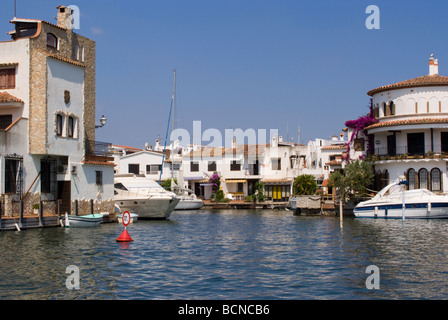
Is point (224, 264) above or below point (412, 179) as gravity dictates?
below

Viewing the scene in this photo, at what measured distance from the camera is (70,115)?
126 ft

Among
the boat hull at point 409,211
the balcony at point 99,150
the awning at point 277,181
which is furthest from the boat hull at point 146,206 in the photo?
the awning at point 277,181

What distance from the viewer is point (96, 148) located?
141 ft

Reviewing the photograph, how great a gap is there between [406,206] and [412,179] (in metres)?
8.02

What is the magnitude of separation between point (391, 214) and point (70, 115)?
2696cm

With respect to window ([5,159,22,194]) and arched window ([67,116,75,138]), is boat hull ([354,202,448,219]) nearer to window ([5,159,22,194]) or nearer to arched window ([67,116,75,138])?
arched window ([67,116,75,138])

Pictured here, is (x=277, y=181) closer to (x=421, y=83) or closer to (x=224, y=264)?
(x=421, y=83)

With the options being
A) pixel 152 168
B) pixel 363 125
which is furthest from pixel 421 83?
pixel 152 168

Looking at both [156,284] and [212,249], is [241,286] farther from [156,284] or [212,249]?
[212,249]

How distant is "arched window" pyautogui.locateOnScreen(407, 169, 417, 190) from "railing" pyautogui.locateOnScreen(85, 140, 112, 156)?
28582 mm

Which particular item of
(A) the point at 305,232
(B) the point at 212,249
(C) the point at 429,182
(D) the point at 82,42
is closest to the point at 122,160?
(D) the point at 82,42

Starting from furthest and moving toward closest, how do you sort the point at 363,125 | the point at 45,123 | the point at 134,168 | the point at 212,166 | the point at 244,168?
the point at 212,166
the point at 134,168
the point at 244,168
the point at 363,125
the point at 45,123

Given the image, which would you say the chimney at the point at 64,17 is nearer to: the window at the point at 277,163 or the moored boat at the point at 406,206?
the moored boat at the point at 406,206

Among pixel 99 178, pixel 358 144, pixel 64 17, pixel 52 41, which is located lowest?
pixel 99 178
